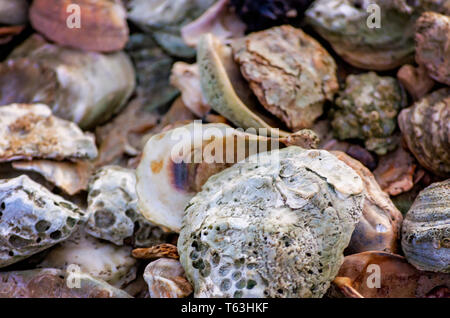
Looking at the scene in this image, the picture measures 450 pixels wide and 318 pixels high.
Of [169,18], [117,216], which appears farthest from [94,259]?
[169,18]

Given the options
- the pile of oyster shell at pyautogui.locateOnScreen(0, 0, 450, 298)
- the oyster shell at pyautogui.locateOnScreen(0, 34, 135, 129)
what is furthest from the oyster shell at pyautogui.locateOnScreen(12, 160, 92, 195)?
the oyster shell at pyautogui.locateOnScreen(0, 34, 135, 129)

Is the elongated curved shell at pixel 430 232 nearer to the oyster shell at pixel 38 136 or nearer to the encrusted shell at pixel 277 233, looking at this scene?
the encrusted shell at pixel 277 233

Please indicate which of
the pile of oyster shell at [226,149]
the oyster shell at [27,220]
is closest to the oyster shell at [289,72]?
the pile of oyster shell at [226,149]

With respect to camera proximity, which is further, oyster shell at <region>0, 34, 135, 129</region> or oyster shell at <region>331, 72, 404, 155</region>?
oyster shell at <region>0, 34, 135, 129</region>

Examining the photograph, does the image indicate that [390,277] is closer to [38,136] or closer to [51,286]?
[51,286]

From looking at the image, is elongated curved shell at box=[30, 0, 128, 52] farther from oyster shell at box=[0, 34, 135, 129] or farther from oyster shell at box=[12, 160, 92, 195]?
oyster shell at box=[12, 160, 92, 195]
